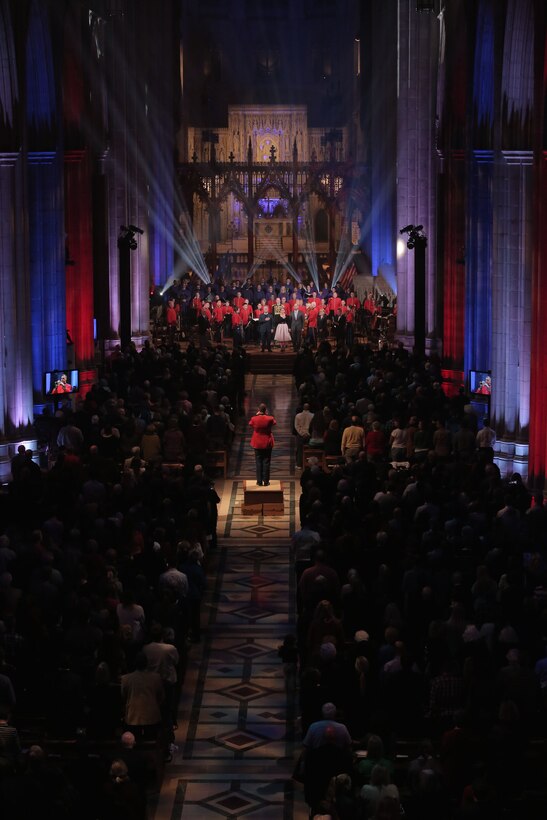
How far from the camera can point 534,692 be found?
1463cm

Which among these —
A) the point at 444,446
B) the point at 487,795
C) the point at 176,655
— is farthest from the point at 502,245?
the point at 487,795

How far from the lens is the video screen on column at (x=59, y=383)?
3331 centimetres

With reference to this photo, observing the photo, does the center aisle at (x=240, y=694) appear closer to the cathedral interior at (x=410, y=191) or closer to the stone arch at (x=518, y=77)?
the cathedral interior at (x=410, y=191)

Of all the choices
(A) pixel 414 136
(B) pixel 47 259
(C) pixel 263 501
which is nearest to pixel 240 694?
(C) pixel 263 501

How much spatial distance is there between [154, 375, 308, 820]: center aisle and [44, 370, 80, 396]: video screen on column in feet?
22.7

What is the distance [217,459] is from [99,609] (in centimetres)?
1402

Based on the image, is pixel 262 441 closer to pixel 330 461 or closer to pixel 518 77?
pixel 330 461

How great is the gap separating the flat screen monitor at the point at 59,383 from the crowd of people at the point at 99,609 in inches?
180

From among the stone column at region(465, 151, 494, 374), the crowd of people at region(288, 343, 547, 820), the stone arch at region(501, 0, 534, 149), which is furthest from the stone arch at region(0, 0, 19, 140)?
the stone column at region(465, 151, 494, 374)

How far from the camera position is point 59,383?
33500 mm

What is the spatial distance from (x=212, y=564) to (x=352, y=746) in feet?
32.4

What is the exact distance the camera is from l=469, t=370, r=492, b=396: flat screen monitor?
1296 inches

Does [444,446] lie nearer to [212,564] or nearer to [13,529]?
[212,564]

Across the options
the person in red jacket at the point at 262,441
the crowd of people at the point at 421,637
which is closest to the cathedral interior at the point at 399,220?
the person in red jacket at the point at 262,441
